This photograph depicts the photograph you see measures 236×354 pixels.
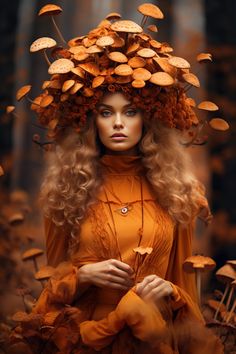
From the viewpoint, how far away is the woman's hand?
8.07 feet

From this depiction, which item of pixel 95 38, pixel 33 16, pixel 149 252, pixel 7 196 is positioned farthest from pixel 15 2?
pixel 33 16

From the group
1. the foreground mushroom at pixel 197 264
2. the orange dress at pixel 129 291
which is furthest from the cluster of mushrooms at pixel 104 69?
the foreground mushroom at pixel 197 264

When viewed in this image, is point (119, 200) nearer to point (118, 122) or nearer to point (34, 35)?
point (118, 122)

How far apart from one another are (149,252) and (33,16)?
7.92m

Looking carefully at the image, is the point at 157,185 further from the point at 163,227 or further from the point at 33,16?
the point at 33,16

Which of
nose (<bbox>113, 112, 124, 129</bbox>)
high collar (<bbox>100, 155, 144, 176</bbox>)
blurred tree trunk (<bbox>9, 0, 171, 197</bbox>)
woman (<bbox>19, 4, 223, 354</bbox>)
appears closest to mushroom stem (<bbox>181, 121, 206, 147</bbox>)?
woman (<bbox>19, 4, 223, 354</bbox>)

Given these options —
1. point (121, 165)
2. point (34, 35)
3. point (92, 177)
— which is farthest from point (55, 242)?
point (34, 35)

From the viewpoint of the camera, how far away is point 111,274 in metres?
2.47

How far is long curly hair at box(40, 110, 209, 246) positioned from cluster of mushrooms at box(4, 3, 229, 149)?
0.09 meters

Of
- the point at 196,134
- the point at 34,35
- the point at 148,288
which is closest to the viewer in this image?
the point at 148,288

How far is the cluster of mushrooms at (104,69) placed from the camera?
2.56 metres

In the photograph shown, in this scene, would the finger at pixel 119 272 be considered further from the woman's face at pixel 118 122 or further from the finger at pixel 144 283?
the woman's face at pixel 118 122

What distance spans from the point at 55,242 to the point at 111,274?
0.40 meters

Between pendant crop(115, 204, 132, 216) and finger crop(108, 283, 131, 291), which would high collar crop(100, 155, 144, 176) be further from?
finger crop(108, 283, 131, 291)
